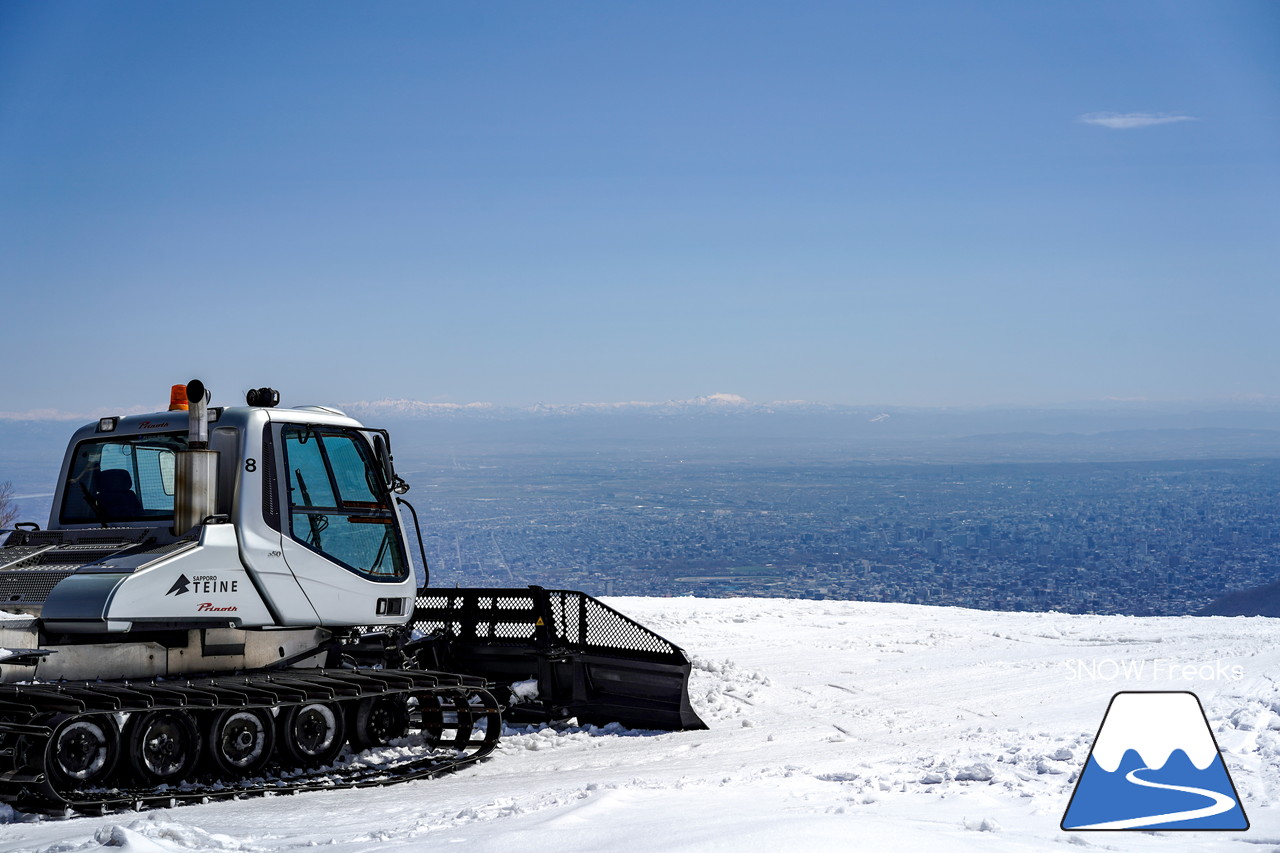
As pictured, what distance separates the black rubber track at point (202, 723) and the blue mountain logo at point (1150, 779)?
13.9 feet

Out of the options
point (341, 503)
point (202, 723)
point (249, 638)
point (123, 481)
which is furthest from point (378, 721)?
point (123, 481)

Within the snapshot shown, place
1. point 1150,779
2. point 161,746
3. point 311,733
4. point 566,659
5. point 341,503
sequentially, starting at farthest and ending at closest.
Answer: point 566,659
point 341,503
point 311,733
point 161,746
point 1150,779

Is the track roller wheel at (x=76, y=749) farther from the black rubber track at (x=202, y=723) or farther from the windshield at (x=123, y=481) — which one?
the windshield at (x=123, y=481)

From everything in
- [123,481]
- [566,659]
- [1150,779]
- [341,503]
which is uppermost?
[123,481]

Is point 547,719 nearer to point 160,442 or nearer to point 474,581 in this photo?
point 474,581

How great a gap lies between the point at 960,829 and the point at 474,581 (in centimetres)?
612

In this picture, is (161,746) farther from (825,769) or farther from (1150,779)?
(1150,779)

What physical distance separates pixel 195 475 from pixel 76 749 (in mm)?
1828

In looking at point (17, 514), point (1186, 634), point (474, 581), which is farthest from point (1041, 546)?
point (474, 581)

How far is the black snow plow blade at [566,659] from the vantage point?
Answer: 32.4 ft

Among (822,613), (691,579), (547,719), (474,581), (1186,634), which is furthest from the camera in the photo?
(691,579)

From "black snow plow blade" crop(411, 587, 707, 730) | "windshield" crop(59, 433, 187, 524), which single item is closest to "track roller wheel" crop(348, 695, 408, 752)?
"black snow plow blade" crop(411, 587, 707, 730)

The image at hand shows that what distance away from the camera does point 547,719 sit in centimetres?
992

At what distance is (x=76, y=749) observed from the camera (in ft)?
23.8
